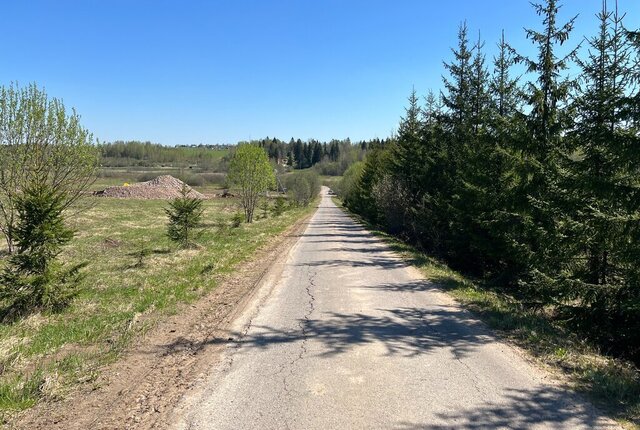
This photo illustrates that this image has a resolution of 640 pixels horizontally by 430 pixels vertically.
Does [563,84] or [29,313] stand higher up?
[563,84]

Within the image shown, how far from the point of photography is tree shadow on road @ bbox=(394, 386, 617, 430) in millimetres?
4133

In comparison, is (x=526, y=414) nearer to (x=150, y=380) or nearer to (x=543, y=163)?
(x=150, y=380)

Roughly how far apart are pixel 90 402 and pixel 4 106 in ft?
49.3

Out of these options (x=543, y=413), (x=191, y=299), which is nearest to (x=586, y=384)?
(x=543, y=413)

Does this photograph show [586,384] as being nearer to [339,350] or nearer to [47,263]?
[339,350]

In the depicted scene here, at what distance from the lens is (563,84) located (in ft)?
40.8

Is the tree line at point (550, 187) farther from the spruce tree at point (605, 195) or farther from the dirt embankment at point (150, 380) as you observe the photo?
the dirt embankment at point (150, 380)

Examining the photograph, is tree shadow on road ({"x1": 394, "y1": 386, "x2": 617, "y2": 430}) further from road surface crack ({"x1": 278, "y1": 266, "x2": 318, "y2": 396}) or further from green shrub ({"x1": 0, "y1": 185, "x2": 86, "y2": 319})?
green shrub ({"x1": 0, "y1": 185, "x2": 86, "y2": 319})

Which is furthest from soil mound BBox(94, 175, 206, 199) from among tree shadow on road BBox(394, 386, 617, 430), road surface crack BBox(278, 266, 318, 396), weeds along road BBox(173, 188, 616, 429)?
tree shadow on road BBox(394, 386, 617, 430)

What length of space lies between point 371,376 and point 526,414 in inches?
69.9

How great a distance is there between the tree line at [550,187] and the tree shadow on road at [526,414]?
3533 mm

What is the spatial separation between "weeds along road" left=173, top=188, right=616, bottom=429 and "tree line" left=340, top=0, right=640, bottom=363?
3.18 m

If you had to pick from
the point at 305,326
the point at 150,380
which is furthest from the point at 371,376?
the point at 150,380

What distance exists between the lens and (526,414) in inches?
171
